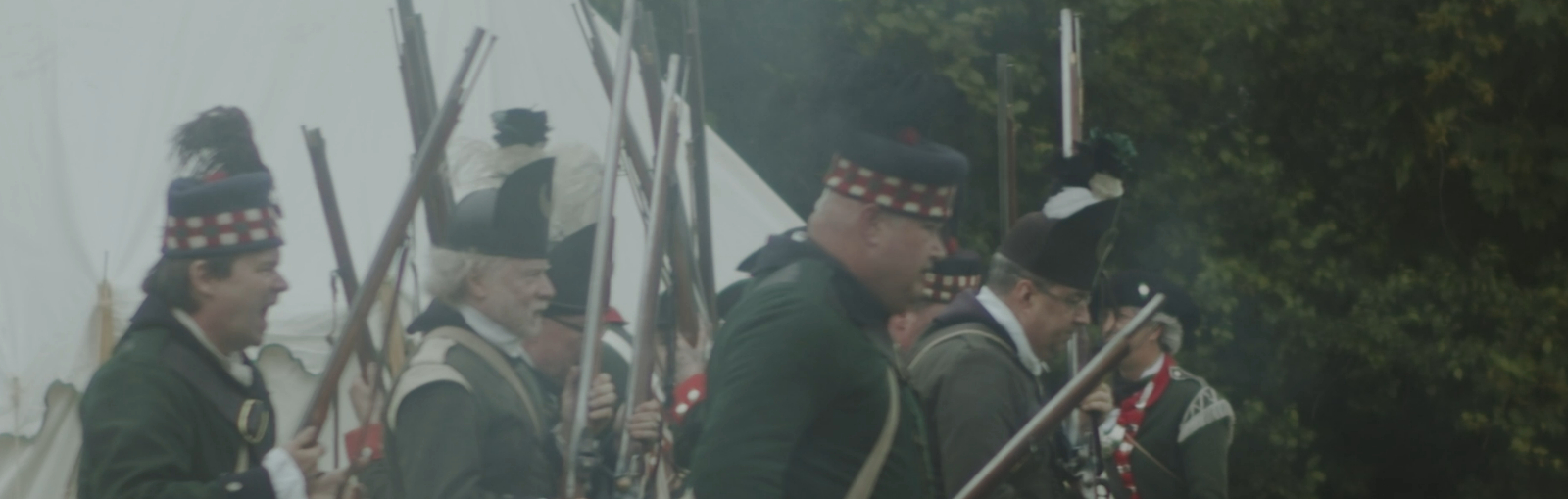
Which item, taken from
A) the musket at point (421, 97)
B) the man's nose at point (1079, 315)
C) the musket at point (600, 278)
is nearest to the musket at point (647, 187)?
the musket at point (421, 97)

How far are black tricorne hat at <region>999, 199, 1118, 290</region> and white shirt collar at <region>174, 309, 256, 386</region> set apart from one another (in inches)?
61.0

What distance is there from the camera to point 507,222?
3.66m

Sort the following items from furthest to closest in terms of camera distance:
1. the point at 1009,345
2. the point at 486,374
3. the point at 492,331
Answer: the point at 1009,345
the point at 492,331
the point at 486,374

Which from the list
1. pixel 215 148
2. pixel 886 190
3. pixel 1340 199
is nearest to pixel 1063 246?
pixel 886 190

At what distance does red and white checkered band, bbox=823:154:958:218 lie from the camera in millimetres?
2791

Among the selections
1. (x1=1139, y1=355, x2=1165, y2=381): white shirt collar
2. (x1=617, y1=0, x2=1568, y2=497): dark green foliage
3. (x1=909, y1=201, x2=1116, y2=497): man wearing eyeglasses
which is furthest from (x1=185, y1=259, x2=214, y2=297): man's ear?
(x1=617, y1=0, x2=1568, y2=497): dark green foliage

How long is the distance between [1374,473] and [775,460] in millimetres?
10147

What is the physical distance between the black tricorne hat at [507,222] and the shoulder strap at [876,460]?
1138 mm

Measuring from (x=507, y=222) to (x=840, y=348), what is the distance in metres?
1.17

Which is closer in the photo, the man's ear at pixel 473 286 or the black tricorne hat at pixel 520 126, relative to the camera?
the man's ear at pixel 473 286

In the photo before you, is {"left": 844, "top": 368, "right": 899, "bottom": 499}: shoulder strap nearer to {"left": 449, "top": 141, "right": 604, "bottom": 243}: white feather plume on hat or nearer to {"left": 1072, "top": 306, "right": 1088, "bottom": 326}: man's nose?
{"left": 1072, "top": 306, "right": 1088, "bottom": 326}: man's nose

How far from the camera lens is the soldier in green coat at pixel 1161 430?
5.04m

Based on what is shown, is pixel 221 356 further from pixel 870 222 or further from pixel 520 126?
pixel 520 126

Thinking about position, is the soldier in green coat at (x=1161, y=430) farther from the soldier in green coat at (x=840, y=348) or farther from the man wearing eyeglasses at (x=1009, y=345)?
the soldier in green coat at (x=840, y=348)
